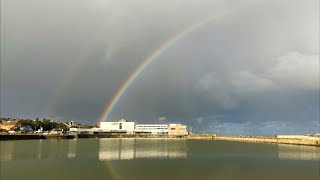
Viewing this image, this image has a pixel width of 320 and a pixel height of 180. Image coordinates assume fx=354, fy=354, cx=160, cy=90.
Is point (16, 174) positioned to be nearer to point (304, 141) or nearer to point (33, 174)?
point (33, 174)

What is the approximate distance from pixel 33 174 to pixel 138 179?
12.3 meters

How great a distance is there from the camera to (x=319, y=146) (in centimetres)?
12788

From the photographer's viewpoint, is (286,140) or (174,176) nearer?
(174,176)

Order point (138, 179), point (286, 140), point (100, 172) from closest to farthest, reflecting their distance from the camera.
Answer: point (138, 179) → point (100, 172) → point (286, 140)

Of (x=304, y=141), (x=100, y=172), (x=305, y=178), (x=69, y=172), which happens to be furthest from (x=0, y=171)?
(x=304, y=141)

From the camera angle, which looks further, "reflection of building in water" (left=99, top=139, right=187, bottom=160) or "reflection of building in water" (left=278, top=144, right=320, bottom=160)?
"reflection of building in water" (left=278, top=144, right=320, bottom=160)

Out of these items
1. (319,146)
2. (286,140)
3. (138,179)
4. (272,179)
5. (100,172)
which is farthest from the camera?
(286,140)

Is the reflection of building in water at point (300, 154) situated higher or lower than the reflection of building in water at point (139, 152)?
lower

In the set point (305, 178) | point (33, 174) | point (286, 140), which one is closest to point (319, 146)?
point (286, 140)

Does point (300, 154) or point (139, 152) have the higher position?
point (139, 152)

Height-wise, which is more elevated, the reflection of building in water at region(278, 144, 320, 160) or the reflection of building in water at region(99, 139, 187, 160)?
the reflection of building in water at region(99, 139, 187, 160)

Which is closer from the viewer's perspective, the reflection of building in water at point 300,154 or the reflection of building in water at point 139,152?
the reflection of building in water at point 139,152

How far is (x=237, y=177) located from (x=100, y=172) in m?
16.3

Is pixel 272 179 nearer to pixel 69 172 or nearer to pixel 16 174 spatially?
pixel 69 172
